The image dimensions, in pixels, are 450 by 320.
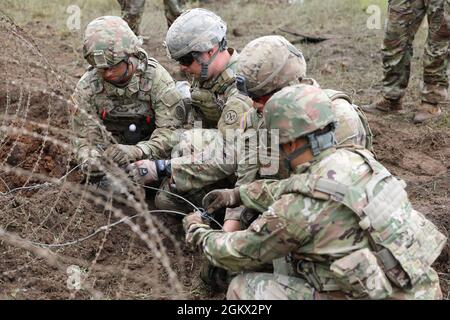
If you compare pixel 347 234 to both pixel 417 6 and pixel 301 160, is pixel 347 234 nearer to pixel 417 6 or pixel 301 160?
pixel 301 160

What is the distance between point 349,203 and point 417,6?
430 centimetres

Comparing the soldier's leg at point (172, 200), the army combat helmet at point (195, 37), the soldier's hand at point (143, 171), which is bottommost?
the soldier's leg at point (172, 200)

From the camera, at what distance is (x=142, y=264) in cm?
438

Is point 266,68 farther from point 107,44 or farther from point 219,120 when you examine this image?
point 107,44

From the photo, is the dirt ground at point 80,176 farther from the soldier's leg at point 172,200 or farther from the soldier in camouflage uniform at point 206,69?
the soldier in camouflage uniform at point 206,69

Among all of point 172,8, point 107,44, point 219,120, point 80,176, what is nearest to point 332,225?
point 219,120

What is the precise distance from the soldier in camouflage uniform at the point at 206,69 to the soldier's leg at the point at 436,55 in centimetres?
281

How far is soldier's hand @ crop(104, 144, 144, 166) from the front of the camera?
4723mm

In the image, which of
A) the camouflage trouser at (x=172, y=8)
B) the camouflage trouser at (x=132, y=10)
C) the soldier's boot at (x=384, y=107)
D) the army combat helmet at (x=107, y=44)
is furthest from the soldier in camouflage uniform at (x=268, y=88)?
the camouflage trouser at (x=172, y=8)

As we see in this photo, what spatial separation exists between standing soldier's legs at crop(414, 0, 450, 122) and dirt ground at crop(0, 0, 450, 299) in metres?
0.21

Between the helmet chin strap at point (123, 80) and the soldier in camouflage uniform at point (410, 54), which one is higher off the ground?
the helmet chin strap at point (123, 80)

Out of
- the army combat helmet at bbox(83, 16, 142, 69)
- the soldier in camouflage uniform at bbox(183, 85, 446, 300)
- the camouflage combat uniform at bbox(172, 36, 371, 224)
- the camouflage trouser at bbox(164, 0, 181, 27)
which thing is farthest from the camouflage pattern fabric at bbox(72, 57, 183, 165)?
the camouflage trouser at bbox(164, 0, 181, 27)

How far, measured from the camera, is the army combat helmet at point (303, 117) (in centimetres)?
309
